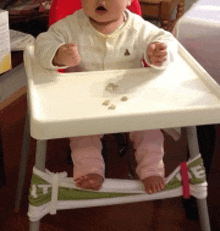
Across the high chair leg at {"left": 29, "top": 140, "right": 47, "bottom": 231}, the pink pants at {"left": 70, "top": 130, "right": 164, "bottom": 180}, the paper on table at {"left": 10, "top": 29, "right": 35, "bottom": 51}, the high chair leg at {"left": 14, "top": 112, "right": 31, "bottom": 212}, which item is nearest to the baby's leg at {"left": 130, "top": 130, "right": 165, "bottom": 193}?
the pink pants at {"left": 70, "top": 130, "right": 164, "bottom": 180}

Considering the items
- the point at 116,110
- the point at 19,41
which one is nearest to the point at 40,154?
the point at 116,110

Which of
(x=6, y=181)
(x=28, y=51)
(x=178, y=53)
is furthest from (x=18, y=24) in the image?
(x=178, y=53)

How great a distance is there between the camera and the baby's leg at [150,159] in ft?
2.72

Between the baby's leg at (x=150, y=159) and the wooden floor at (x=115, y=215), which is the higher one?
the baby's leg at (x=150, y=159)

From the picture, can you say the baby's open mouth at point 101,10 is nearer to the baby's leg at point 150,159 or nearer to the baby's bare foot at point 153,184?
the baby's leg at point 150,159

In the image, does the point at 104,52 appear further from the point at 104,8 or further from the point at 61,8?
the point at 61,8

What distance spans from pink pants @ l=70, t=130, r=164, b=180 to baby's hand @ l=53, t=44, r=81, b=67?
7.6 inches

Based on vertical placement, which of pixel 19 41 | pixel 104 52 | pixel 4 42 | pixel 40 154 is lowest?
pixel 19 41

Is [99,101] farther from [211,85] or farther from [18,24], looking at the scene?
[18,24]

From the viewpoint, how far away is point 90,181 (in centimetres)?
82

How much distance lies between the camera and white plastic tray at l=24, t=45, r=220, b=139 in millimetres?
660

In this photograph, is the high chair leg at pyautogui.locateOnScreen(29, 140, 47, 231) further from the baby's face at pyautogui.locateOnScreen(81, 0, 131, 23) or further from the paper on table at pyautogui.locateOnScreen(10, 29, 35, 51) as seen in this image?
the paper on table at pyautogui.locateOnScreen(10, 29, 35, 51)

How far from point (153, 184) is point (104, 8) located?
1.43ft

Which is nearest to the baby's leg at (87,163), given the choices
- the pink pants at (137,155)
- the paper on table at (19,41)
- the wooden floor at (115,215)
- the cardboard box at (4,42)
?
the pink pants at (137,155)
